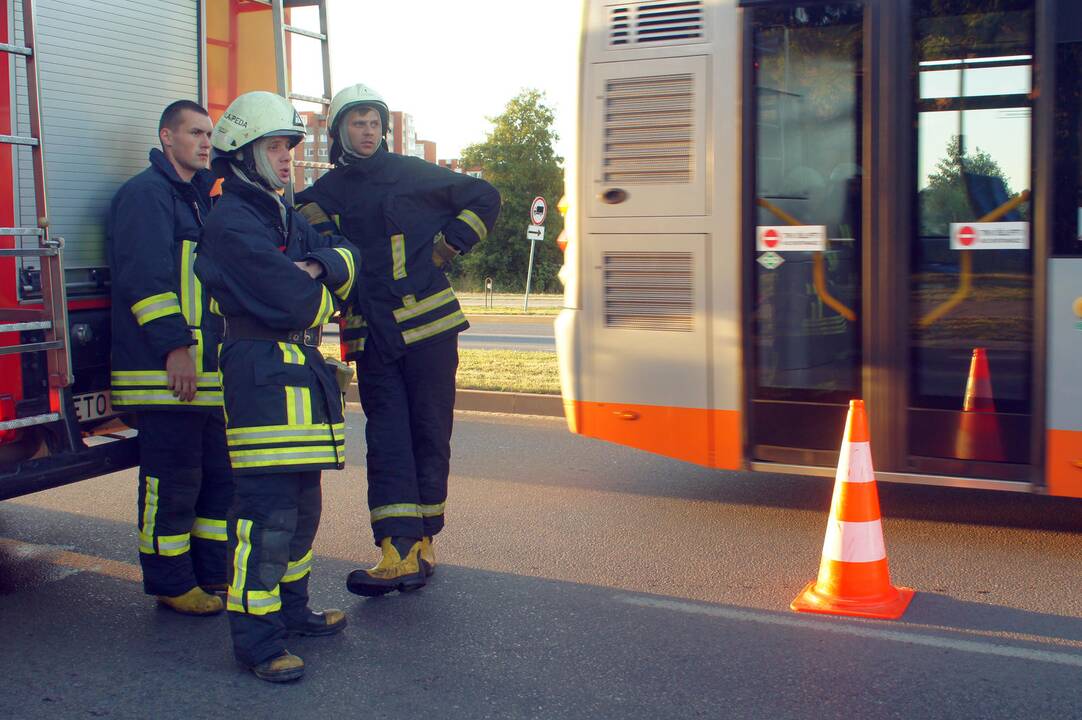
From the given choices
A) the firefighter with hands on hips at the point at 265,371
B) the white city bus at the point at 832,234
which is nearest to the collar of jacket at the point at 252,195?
the firefighter with hands on hips at the point at 265,371

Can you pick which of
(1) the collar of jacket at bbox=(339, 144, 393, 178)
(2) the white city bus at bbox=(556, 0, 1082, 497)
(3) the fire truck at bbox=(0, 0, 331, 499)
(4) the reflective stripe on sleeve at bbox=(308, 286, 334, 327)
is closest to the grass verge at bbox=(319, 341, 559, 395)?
(2) the white city bus at bbox=(556, 0, 1082, 497)

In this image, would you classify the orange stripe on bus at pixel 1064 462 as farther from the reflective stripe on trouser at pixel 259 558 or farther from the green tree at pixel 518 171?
the green tree at pixel 518 171

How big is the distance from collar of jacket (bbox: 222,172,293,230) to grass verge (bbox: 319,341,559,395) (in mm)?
5895

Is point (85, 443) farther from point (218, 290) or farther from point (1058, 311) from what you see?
point (1058, 311)

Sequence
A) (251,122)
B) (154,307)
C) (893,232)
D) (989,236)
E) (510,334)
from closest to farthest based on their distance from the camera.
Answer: (251,122) < (154,307) < (989,236) < (893,232) < (510,334)

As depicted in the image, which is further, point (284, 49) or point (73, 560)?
point (284, 49)

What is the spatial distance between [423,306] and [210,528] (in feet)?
4.31

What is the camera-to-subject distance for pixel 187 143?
493cm

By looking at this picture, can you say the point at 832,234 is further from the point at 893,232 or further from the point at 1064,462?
the point at 1064,462

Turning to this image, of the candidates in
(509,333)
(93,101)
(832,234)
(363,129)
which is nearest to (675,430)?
(832,234)

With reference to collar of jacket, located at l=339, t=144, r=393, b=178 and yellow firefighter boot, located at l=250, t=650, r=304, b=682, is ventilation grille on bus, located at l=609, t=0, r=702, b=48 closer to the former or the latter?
collar of jacket, located at l=339, t=144, r=393, b=178

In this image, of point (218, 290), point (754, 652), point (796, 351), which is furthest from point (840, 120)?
point (218, 290)

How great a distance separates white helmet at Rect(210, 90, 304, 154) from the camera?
411 centimetres

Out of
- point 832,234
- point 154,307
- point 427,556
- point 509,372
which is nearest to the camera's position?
point 154,307
